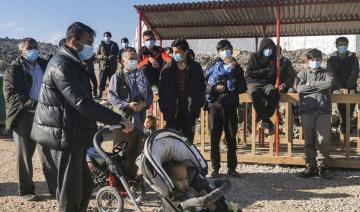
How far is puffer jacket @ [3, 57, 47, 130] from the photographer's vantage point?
617 cm

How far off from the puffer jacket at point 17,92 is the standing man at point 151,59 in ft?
6.34

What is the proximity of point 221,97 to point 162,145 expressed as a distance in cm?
277

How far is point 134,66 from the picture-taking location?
241 inches

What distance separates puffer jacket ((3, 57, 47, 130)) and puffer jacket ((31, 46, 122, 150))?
204cm

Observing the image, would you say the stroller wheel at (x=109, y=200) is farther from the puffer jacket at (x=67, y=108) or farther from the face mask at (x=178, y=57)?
the face mask at (x=178, y=57)

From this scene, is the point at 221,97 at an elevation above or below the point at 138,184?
above

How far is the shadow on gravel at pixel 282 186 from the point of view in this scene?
6.45 m

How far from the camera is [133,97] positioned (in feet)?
20.1

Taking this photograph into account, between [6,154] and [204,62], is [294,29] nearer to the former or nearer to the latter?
[6,154]

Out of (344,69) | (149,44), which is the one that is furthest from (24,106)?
(344,69)

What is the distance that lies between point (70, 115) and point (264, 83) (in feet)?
14.8

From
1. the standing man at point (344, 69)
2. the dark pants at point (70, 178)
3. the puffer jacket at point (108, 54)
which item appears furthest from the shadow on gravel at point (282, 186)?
A: the puffer jacket at point (108, 54)

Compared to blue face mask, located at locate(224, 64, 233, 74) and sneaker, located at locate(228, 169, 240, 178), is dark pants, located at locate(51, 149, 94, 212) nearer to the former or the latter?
blue face mask, located at locate(224, 64, 233, 74)

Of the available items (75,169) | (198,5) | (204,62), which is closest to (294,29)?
(198,5)
